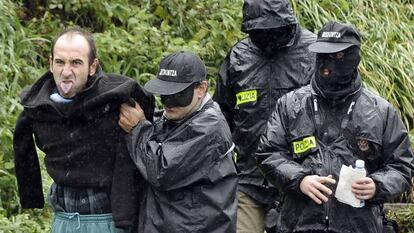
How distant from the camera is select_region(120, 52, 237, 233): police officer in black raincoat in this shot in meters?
5.17

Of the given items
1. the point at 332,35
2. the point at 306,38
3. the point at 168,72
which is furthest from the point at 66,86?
the point at 306,38

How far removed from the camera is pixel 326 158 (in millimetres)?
5809

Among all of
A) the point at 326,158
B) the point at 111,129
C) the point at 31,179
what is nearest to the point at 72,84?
the point at 111,129

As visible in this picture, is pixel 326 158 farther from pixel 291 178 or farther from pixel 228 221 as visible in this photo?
pixel 228 221

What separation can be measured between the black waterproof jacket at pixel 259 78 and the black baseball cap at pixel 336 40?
938 millimetres

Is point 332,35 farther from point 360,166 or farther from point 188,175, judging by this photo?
point 188,175

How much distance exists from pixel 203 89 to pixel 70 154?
0.79m

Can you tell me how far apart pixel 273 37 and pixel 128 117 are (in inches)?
75.8

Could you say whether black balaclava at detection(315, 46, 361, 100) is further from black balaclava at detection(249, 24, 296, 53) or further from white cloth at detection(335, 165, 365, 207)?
black balaclava at detection(249, 24, 296, 53)

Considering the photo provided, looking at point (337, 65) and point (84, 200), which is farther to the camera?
point (337, 65)

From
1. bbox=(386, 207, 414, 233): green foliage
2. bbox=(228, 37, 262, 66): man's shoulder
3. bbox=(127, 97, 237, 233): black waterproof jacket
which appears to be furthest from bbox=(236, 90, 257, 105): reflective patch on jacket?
bbox=(386, 207, 414, 233): green foliage

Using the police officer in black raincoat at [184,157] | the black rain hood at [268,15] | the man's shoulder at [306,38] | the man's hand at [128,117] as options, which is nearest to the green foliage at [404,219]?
the man's shoulder at [306,38]

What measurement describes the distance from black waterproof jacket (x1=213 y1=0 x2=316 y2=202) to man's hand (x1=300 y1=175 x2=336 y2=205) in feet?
4.30

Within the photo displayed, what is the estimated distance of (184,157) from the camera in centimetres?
517
